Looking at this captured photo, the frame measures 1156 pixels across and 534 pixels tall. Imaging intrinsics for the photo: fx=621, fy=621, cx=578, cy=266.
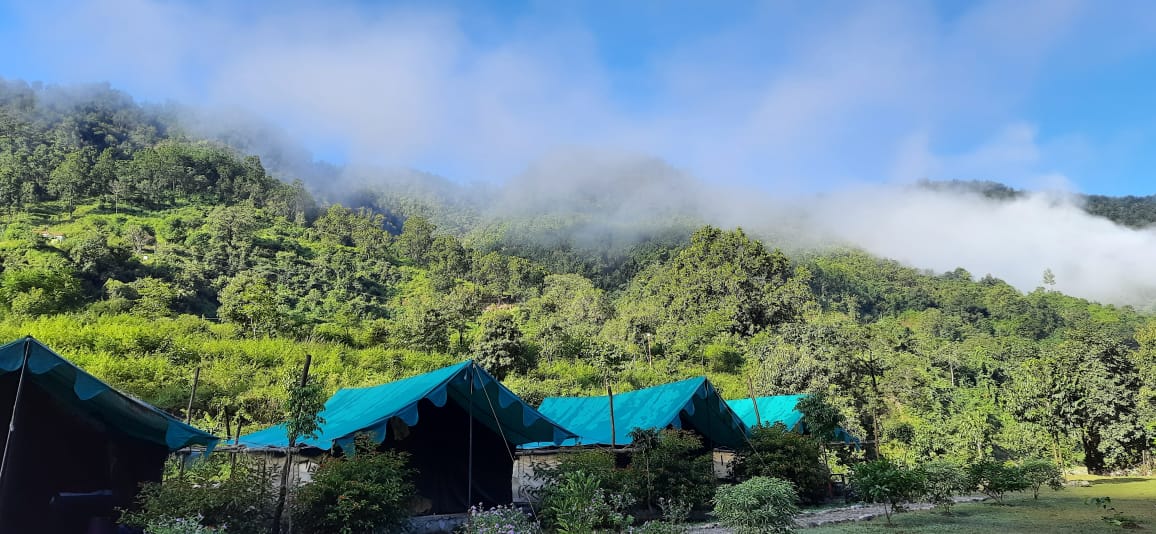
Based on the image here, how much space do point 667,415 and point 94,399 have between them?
414 inches

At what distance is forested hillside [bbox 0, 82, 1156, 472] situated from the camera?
25.9m

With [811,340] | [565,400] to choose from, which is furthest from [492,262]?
[565,400]

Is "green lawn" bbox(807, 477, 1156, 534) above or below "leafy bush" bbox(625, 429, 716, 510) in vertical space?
below

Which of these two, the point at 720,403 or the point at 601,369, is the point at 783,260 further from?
the point at 720,403

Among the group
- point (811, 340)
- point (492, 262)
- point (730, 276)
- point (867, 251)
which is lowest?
point (811, 340)

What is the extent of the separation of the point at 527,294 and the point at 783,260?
24516 millimetres

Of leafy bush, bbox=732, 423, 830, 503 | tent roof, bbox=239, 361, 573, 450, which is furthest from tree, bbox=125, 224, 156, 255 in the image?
leafy bush, bbox=732, 423, 830, 503

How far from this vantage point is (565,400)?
732 inches

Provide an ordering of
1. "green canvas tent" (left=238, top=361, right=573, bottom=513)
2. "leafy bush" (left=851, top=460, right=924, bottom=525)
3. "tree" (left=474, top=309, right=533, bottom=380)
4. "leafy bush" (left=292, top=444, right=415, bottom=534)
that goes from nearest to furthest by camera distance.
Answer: "leafy bush" (left=292, top=444, right=415, bottom=534) < "green canvas tent" (left=238, top=361, right=573, bottom=513) < "leafy bush" (left=851, top=460, right=924, bottom=525) < "tree" (left=474, top=309, right=533, bottom=380)

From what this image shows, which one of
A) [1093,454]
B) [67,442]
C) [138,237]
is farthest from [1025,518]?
[138,237]

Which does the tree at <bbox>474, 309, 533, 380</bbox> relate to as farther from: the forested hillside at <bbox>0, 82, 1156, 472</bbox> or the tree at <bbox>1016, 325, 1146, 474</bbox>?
the tree at <bbox>1016, 325, 1146, 474</bbox>

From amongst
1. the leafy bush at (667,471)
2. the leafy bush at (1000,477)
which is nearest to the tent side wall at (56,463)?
the leafy bush at (667,471)

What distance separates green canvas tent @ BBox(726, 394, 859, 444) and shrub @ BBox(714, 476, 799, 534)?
11968mm

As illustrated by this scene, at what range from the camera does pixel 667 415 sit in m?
14.2
